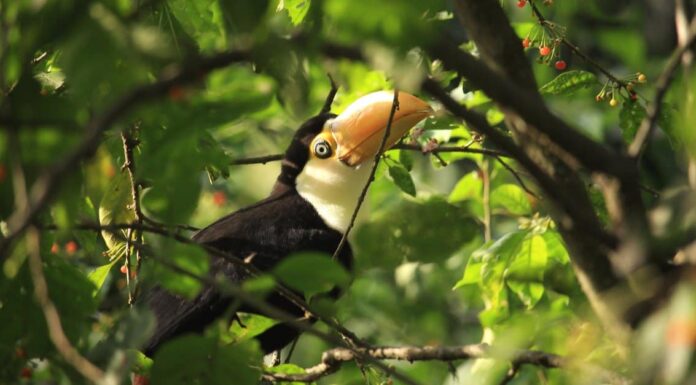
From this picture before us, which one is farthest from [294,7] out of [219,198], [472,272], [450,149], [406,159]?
Answer: [219,198]

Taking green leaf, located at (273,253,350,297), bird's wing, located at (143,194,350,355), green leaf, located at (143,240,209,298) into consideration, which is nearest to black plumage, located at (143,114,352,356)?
bird's wing, located at (143,194,350,355)

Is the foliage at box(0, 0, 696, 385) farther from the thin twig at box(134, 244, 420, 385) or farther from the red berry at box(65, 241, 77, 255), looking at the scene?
the red berry at box(65, 241, 77, 255)

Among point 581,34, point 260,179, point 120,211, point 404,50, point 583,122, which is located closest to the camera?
point 404,50

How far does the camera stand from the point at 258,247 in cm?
401

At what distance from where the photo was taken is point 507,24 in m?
1.97

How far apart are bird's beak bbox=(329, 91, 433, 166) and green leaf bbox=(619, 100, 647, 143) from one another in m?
0.83

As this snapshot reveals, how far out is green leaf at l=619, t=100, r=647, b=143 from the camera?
302 centimetres

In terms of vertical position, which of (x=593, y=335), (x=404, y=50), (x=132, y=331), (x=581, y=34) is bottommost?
(x=581, y=34)

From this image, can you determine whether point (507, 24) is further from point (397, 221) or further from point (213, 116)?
point (213, 116)

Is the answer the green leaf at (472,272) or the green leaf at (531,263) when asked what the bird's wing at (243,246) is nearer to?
the green leaf at (472,272)

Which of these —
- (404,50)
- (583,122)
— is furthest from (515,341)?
(583,122)

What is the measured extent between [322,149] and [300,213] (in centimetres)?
37

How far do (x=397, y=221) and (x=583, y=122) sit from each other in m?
3.84

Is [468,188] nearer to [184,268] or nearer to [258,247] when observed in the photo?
[258,247]
